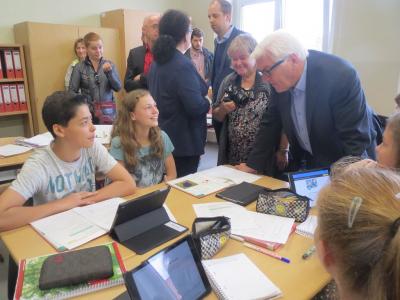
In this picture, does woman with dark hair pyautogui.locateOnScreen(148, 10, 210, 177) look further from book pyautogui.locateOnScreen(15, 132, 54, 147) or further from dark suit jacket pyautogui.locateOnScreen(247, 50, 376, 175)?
book pyautogui.locateOnScreen(15, 132, 54, 147)

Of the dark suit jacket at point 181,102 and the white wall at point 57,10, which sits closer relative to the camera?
the dark suit jacket at point 181,102

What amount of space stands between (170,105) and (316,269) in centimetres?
147

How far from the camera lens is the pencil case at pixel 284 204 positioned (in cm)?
138

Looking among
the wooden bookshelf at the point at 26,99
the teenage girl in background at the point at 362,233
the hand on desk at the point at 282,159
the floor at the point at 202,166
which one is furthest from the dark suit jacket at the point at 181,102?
the wooden bookshelf at the point at 26,99

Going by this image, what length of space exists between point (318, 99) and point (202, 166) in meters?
3.10

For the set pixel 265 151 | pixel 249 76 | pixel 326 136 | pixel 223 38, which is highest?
pixel 223 38

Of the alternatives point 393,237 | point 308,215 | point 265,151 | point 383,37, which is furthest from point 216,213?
point 383,37

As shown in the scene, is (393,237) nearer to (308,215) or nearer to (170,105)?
(308,215)

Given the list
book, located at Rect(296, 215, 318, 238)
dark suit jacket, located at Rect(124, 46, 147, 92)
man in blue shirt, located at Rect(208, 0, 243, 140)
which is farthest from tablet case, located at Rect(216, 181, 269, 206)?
dark suit jacket, located at Rect(124, 46, 147, 92)

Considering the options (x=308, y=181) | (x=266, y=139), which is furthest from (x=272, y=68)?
(x=308, y=181)

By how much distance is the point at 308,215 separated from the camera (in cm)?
142

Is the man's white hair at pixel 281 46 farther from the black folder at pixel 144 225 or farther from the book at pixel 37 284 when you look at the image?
the book at pixel 37 284

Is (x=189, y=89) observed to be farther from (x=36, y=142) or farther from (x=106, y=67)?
(x=106, y=67)

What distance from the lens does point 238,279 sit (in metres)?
1.02
